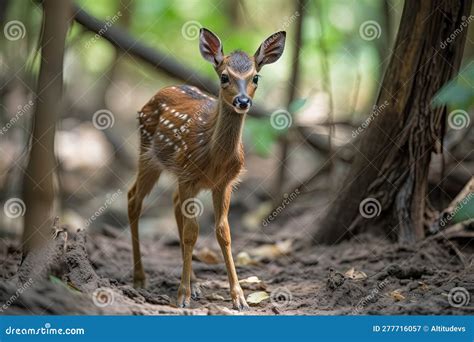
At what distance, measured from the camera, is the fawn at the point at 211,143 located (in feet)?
17.2

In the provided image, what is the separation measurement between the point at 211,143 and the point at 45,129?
1.34 meters

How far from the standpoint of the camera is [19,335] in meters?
4.46

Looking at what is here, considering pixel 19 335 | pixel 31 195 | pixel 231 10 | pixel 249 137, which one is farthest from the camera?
pixel 231 10

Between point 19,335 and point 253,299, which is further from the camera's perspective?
point 253,299

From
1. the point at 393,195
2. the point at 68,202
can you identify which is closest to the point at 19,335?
the point at 393,195

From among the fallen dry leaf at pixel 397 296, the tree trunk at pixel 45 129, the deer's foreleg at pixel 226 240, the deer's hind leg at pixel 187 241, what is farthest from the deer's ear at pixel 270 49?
the fallen dry leaf at pixel 397 296

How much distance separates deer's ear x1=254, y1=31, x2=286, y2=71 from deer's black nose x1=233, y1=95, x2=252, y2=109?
21.3 inches

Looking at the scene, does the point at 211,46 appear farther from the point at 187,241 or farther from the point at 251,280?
the point at 251,280

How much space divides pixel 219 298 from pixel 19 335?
1.68 m

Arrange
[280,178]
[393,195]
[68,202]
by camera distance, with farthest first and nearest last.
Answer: [68,202] < [280,178] < [393,195]

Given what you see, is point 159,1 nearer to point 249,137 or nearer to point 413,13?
point 249,137

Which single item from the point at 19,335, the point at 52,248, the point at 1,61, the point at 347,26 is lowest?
the point at 19,335

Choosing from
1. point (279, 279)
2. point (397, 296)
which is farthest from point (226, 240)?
point (397, 296)

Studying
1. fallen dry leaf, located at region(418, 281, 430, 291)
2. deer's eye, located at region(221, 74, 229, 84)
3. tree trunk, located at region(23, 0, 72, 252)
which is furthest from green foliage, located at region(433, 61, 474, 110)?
tree trunk, located at region(23, 0, 72, 252)
